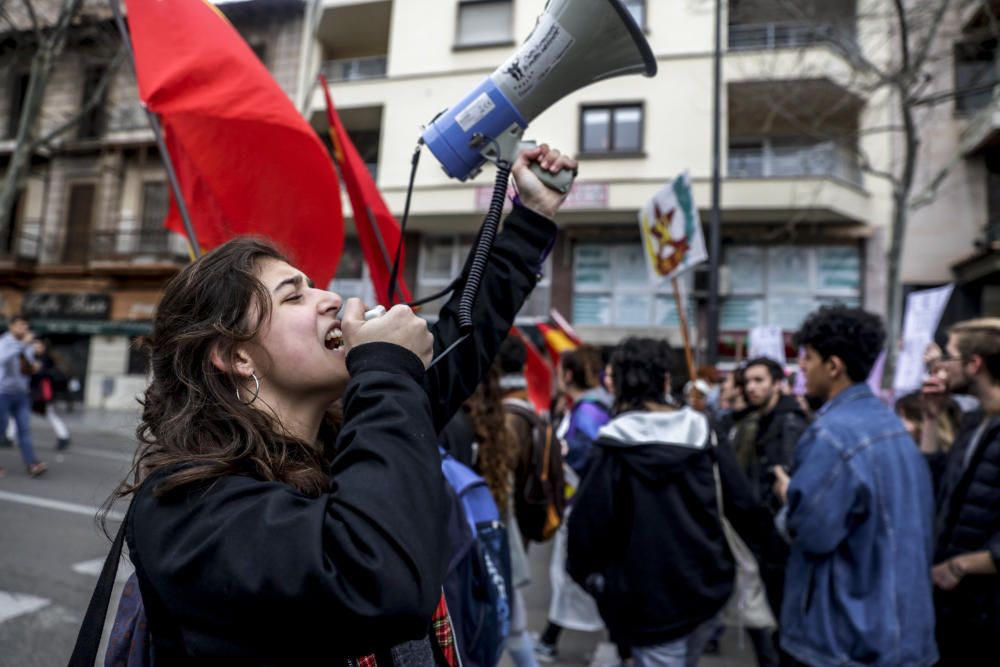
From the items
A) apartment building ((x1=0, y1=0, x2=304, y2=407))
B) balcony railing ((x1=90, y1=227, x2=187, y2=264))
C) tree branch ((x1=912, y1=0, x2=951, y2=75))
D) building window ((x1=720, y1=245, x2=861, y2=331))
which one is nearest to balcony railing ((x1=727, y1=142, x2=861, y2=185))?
building window ((x1=720, y1=245, x2=861, y2=331))

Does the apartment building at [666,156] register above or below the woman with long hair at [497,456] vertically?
above

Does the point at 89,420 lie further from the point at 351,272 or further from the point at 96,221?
the point at 96,221

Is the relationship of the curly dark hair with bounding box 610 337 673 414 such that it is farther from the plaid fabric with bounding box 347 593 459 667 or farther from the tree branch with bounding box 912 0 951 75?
the tree branch with bounding box 912 0 951 75

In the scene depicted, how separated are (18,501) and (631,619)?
5773 millimetres

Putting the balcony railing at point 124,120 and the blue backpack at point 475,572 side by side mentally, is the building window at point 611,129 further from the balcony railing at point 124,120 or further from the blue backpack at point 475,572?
the blue backpack at point 475,572

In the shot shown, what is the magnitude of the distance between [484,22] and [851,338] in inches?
575

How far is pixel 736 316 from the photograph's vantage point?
50.2 feet

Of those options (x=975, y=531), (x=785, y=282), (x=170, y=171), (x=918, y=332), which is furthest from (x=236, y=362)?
(x=785, y=282)

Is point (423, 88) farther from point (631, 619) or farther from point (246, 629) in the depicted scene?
point (246, 629)

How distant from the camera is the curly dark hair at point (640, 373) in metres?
3.01

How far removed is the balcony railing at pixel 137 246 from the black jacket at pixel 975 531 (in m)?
19.5

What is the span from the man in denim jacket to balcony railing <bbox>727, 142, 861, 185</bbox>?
41.5ft

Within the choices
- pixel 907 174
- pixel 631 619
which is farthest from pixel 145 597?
pixel 907 174

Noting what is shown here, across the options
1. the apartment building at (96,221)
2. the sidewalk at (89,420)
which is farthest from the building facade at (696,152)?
the sidewalk at (89,420)
